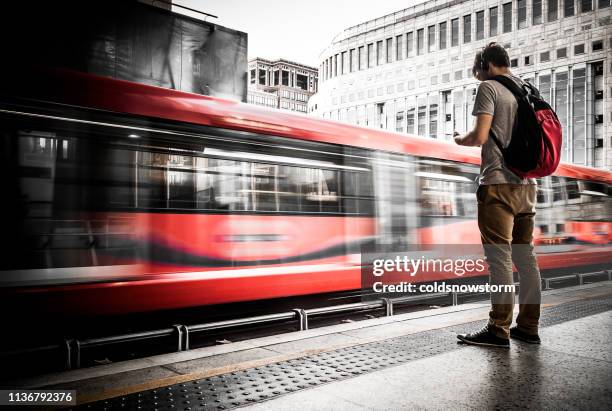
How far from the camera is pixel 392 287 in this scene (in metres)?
7.25

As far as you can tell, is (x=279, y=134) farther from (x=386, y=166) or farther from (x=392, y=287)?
(x=392, y=287)

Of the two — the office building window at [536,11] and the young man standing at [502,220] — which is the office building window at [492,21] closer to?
the office building window at [536,11]

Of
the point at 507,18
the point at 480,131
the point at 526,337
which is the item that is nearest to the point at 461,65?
the point at 507,18

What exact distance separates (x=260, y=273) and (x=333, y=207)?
5.09 ft

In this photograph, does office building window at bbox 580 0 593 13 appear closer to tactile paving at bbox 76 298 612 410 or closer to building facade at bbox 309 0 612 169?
building facade at bbox 309 0 612 169

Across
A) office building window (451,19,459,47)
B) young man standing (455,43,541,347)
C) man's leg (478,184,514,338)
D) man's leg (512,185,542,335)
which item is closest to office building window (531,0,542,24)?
office building window (451,19,459,47)

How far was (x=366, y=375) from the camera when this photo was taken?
283 centimetres

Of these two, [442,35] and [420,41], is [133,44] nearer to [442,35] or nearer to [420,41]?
[442,35]

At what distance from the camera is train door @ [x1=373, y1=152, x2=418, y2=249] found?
299 inches

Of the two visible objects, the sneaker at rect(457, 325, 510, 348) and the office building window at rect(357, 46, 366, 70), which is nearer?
the sneaker at rect(457, 325, 510, 348)

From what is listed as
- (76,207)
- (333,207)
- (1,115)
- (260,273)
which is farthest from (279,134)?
(1,115)

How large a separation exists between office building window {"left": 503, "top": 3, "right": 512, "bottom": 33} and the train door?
5275 cm

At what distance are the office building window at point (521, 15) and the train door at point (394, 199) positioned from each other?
52038mm

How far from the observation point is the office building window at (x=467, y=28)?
55.8 metres
